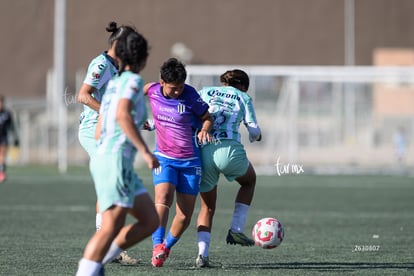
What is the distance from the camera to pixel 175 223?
29.5 feet

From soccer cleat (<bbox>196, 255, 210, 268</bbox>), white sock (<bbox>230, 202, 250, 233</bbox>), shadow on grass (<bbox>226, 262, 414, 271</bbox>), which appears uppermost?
white sock (<bbox>230, 202, 250, 233</bbox>)

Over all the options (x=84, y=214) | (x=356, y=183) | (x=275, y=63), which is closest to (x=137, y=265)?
(x=84, y=214)

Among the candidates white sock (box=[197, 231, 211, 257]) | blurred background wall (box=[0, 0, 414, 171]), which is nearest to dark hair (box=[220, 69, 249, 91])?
white sock (box=[197, 231, 211, 257])

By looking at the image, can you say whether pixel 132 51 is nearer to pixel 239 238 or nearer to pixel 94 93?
pixel 94 93

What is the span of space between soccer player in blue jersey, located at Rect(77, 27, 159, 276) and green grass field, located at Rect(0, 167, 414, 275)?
173 centimetres

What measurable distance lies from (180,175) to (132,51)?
2362 mm

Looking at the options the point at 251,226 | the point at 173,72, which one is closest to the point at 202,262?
the point at 173,72

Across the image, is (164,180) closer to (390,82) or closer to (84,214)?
(84,214)

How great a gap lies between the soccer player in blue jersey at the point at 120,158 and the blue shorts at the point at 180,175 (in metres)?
1.91

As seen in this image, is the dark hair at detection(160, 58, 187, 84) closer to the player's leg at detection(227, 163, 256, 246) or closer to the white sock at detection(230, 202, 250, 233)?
the player's leg at detection(227, 163, 256, 246)

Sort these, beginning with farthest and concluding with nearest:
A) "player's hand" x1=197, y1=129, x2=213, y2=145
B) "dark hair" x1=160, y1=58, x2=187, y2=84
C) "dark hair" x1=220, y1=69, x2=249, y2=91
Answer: "dark hair" x1=220, y1=69, x2=249, y2=91 < "player's hand" x1=197, y1=129, x2=213, y2=145 < "dark hair" x1=160, y1=58, x2=187, y2=84

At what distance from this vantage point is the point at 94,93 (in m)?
9.09

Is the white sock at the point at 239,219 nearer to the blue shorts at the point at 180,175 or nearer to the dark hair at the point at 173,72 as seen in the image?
the blue shorts at the point at 180,175

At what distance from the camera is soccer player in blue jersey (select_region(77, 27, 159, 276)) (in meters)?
6.59
